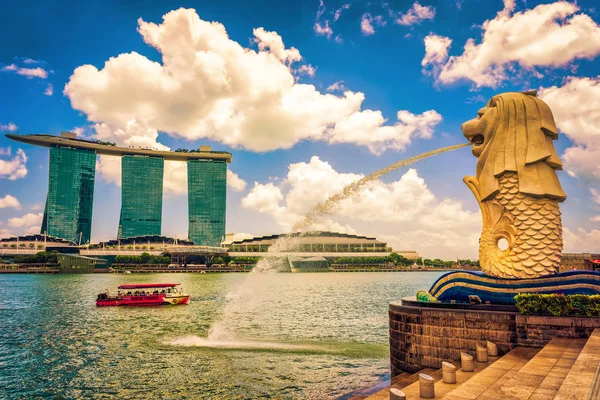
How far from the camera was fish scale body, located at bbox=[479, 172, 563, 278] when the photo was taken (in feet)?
65.9

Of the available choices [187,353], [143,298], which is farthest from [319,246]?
[187,353]

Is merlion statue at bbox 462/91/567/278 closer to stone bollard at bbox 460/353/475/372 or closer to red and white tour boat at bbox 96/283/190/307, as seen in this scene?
stone bollard at bbox 460/353/475/372

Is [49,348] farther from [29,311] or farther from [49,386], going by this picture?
[29,311]

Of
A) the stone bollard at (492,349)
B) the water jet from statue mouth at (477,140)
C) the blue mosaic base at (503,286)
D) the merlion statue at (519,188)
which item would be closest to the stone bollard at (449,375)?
the stone bollard at (492,349)

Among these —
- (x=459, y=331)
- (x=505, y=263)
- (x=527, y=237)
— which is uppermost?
(x=527, y=237)

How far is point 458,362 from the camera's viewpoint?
57.4 ft

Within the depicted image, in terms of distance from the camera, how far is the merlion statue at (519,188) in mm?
20375

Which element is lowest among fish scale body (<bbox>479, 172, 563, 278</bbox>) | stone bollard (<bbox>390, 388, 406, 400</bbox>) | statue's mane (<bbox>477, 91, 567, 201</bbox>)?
stone bollard (<bbox>390, 388, 406, 400</bbox>)

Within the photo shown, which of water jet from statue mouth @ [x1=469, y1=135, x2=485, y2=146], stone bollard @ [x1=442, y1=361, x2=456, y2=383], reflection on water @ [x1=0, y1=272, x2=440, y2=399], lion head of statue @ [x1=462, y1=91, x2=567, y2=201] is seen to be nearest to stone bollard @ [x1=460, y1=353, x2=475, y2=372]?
stone bollard @ [x1=442, y1=361, x2=456, y2=383]

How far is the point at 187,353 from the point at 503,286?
18.4 meters

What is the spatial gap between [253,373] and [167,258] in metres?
142

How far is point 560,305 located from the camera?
16859mm

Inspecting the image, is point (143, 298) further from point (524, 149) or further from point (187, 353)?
point (524, 149)

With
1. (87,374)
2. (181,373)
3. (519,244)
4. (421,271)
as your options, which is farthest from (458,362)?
(421,271)
